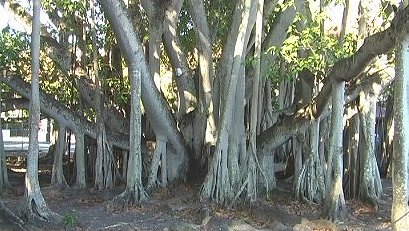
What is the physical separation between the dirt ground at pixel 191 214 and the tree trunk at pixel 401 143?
3.49m

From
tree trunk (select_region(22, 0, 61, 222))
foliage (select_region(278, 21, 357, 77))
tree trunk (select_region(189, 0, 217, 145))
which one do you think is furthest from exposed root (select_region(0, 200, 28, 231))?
foliage (select_region(278, 21, 357, 77))

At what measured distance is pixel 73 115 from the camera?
10.7 meters

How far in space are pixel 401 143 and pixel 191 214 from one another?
4.44m

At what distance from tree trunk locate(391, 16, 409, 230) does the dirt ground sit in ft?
11.5

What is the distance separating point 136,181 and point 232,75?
2365mm

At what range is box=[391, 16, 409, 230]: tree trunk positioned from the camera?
15.5 ft

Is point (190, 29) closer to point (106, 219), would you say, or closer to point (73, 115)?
point (73, 115)

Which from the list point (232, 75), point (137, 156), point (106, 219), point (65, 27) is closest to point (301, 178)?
point (232, 75)

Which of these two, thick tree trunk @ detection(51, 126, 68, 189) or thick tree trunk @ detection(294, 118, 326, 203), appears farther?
thick tree trunk @ detection(51, 126, 68, 189)

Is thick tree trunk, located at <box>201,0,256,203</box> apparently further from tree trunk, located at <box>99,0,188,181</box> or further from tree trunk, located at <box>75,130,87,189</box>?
tree trunk, located at <box>75,130,87,189</box>

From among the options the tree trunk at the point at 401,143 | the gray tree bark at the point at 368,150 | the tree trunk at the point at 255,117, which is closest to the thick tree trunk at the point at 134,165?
the tree trunk at the point at 255,117

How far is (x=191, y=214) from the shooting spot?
337 inches

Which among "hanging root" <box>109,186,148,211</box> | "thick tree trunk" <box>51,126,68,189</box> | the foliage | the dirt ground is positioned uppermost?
the foliage

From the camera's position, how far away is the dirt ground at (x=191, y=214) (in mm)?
7941
